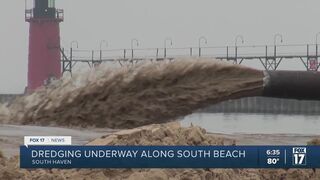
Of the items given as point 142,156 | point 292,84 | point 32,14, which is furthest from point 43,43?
point 142,156

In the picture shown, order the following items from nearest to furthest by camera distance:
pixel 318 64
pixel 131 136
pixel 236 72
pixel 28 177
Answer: pixel 28 177, pixel 131 136, pixel 236 72, pixel 318 64

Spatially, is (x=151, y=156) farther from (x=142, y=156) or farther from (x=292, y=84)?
(x=292, y=84)

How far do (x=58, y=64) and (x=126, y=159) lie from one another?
73.5m

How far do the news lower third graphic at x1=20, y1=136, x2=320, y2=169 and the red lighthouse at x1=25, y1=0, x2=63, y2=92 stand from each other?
228ft

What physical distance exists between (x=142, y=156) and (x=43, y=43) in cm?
7428

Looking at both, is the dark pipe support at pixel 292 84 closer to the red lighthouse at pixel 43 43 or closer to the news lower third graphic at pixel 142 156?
the news lower third graphic at pixel 142 156

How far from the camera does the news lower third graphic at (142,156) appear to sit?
8.73 metres

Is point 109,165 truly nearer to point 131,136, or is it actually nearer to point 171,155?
point 171,155

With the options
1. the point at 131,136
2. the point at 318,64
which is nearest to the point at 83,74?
the point at 131,136

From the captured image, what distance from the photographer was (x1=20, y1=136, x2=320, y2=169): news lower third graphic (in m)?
8.73

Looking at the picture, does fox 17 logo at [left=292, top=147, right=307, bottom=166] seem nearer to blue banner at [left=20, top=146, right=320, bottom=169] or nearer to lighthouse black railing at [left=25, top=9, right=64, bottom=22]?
blue banner at [left=20, top=146, right=320, bottom=169]

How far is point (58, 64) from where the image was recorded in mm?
81500

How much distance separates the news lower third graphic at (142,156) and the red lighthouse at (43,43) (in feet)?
228

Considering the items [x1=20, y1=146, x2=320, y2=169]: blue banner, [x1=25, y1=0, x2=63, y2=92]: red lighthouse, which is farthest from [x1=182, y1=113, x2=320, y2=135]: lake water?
[x1=20, y1=146, x2=320, y2=169]: blue banner
